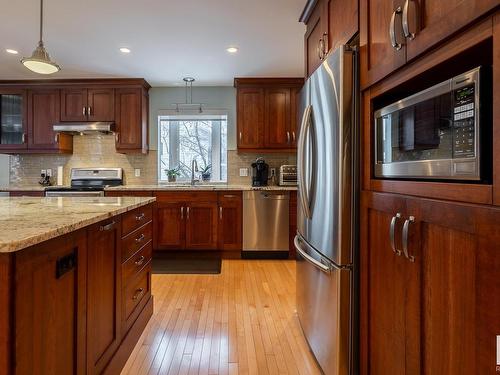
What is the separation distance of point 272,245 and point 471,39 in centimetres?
329

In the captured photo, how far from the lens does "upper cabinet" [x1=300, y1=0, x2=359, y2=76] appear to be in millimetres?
1523

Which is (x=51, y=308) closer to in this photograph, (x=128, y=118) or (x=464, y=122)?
(x=464, y=122)

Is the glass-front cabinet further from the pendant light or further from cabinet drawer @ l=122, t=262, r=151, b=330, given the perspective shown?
cabinet drawer @ l=122, t=262, r=151, b=330

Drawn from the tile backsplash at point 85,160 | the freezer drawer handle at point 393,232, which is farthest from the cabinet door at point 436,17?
the tile backsplash at point 85,160

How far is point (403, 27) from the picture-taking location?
970mm

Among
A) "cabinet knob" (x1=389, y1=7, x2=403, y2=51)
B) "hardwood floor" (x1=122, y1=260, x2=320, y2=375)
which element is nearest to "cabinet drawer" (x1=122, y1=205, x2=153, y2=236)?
"hardwood floor" (x1=122, y1=260, x2=320, y2=375)

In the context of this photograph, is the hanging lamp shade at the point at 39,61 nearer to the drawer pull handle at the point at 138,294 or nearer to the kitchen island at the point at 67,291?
the kitchen island at the point at 67,291

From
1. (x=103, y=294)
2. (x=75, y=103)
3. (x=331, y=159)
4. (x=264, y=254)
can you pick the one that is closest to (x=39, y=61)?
(x=103, y=294)

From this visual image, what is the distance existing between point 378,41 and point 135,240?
1.72 m

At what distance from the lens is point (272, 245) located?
3.83 metres

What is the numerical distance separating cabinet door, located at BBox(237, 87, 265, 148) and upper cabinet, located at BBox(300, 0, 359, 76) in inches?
65.7

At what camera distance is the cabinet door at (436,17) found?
710 mm

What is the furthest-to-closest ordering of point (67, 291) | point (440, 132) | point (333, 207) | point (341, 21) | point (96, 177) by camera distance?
point (96, 177) < point (341, 21) < point (333, 207) < point (67, 291) < point (440, 132)

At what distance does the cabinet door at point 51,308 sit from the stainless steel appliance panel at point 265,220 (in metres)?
2.65
